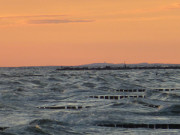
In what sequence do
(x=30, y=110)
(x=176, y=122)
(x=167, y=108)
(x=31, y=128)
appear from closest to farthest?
1. (x=31, y=128)
2. (x=176, y=122)
3. (x=167, y=108)
4. (x=30, y=110)

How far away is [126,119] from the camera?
3102cm

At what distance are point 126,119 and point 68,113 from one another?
5.65 m

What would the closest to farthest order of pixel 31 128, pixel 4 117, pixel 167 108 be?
pixel 31 128, pixel 4 117, pixel 167 108

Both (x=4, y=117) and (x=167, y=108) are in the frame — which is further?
(x=167, y=108)

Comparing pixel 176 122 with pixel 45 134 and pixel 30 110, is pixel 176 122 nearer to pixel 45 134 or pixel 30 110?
pixel 45 134

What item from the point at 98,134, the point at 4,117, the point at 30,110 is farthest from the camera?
the point at 30,110

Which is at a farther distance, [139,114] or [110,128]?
[139,114]

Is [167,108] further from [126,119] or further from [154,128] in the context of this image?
[154,128]

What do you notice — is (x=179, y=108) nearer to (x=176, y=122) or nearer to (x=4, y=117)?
(x=176, y=122)

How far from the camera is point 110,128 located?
27922 mm

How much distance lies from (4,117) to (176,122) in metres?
12.5

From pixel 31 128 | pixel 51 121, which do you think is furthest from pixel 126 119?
pixel 31 128

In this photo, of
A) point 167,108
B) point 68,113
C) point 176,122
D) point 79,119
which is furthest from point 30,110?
point 176,122

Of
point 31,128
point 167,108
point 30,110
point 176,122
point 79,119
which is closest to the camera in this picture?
point 31,128
